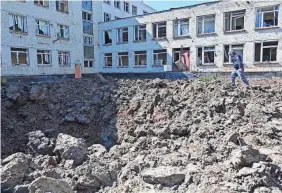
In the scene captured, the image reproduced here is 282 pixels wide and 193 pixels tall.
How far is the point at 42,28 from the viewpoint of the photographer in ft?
71.8

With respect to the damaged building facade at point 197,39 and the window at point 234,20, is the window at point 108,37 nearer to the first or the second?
the damaged building facade at point 197,39

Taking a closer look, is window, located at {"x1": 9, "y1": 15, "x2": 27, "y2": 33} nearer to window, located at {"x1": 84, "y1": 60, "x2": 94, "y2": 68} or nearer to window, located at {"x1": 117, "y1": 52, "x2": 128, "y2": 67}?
window, located at {"x1": 84, "y1": 60, "x2": 94, "y2": 68}

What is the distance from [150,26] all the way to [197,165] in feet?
69.4

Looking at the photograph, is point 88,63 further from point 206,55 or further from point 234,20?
point 234,20

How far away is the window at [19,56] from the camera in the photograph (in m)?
19.6

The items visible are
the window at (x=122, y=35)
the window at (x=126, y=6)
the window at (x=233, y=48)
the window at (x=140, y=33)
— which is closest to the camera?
the window at (x=233, y=48)

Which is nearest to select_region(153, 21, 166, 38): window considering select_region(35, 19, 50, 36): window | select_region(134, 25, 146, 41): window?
select_region(134, 25, 146, 41): window

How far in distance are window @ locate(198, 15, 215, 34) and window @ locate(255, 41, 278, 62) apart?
3.87 metres

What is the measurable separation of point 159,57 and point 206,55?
14.9 ft

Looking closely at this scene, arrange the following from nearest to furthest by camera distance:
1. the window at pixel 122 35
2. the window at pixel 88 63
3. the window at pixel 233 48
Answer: the window at pixel 233 48 → the window at pixel 122 35 → the window at pixel 88 63

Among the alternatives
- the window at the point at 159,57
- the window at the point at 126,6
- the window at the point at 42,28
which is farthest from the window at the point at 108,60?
the window at the point at 126,6

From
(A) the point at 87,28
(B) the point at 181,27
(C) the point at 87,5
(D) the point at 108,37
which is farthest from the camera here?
(D) the point at 108,37

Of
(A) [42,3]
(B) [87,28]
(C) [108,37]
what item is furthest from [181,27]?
(A) [42,3]

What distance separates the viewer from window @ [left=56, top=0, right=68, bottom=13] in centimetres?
2325
